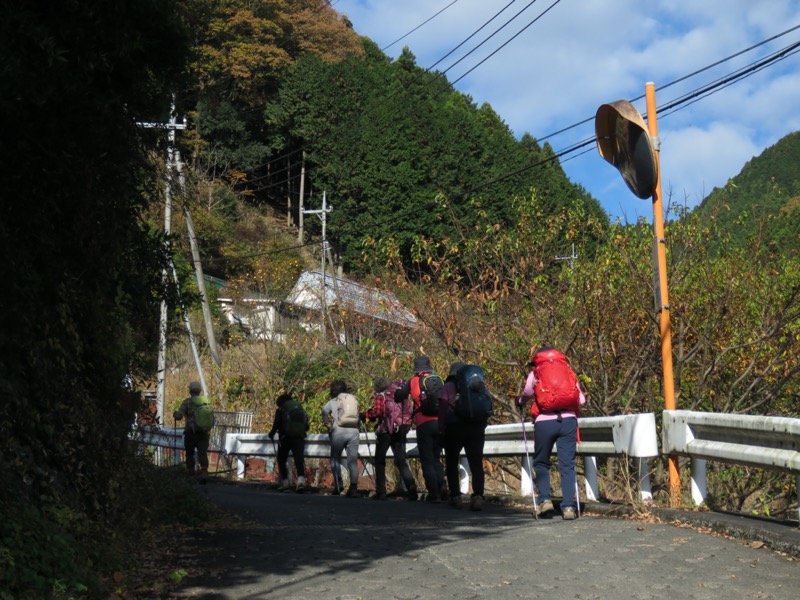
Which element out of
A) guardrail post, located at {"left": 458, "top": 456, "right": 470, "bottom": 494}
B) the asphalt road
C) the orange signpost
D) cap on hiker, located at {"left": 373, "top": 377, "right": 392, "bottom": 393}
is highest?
the orange signpost

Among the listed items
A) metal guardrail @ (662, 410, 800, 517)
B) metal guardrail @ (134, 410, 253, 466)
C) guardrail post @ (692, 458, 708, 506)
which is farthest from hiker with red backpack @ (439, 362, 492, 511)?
metal guardrail @ (134, 410, 253, 466)

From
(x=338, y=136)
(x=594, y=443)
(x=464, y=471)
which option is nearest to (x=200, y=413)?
(x=464, y=471)

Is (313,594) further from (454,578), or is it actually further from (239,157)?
(239,157)

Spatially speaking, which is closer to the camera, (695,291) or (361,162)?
→ (695,291)

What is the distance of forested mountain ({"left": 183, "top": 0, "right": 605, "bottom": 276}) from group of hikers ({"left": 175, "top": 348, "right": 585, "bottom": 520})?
34204 mm

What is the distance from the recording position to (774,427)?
26.3 feet

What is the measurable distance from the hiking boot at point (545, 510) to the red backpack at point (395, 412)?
175 inches

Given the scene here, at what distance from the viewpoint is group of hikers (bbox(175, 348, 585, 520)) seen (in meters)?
10.2

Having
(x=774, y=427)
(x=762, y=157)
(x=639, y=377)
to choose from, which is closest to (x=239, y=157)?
(x=639, y=377)

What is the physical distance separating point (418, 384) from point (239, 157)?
44.8m

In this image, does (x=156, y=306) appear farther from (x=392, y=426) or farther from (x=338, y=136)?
(x=338, y=136)

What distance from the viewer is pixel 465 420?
12.0 metres

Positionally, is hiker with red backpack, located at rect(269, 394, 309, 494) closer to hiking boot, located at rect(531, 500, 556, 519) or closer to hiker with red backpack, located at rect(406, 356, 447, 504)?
hiker with red backpack, located at rect(406, 356, 447, 504)

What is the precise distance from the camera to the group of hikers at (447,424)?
1018 cm
